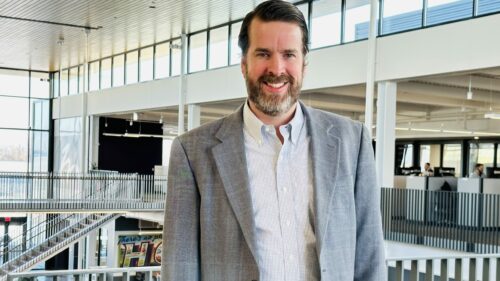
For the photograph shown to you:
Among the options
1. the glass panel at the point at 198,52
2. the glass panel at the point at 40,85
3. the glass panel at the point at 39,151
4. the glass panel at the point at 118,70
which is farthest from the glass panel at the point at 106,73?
the glass panel at the point at 198,52

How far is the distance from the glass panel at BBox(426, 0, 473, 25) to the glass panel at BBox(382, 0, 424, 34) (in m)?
0.22

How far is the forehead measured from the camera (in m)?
1.31

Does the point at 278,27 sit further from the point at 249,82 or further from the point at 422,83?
the point at 422,83

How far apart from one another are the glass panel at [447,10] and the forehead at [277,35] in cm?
963

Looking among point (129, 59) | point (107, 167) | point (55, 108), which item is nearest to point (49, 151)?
point (55, 108)

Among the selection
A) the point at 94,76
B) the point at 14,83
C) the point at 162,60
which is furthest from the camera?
the point at 14,83

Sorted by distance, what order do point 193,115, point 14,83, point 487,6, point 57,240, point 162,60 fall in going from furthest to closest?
point 14,83
point 162,60
point 57,240
point 193,115
point 487,6

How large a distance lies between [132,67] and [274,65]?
20635mm

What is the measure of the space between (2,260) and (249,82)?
20.6 meters

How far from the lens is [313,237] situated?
1.33 m

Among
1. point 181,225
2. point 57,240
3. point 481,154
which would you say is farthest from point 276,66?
point 481,154

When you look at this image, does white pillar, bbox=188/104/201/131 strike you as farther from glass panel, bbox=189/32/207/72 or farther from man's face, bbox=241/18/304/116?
man's face, bbox=241/18/304/116

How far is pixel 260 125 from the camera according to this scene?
1.38 metres

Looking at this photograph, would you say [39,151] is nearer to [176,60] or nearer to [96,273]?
[176,60]
